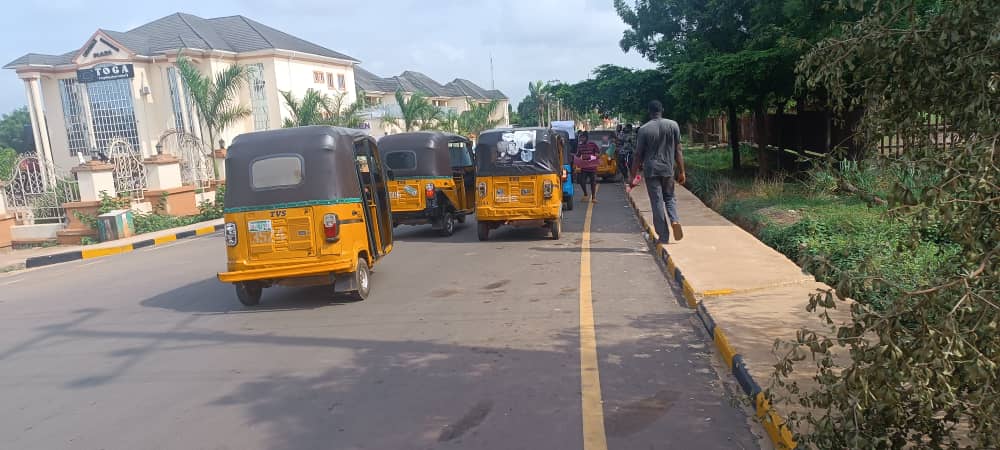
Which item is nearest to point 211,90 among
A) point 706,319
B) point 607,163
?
point 607,163

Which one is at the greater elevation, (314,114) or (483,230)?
(314,114)

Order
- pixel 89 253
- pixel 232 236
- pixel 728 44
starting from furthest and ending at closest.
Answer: pixel 728 44, pixel 89 253, pixel 232 236

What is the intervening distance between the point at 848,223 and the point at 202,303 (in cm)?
839

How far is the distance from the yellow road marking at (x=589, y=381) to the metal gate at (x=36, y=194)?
1567 cm

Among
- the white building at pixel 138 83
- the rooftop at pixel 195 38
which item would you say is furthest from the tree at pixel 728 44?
the rooftop at pixel 195 38

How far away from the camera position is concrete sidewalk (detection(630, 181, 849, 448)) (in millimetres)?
4871

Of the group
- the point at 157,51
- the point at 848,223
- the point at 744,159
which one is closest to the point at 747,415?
the point at 848,223

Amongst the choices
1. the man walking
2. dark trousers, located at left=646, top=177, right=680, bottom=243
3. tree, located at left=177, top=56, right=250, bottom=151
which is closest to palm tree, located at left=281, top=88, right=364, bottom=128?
tree, located at left=177, top=56, right=250, bottom=151

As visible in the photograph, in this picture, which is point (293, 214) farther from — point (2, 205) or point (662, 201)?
point (2, 205)

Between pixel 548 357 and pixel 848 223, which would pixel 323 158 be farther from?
pixel 848 223

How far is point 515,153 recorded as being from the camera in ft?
40.6

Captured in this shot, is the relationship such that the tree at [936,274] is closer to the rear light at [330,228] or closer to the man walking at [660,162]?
the rear light at [330,228]

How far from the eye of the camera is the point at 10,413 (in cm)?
517

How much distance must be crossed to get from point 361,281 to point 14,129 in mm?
79573
